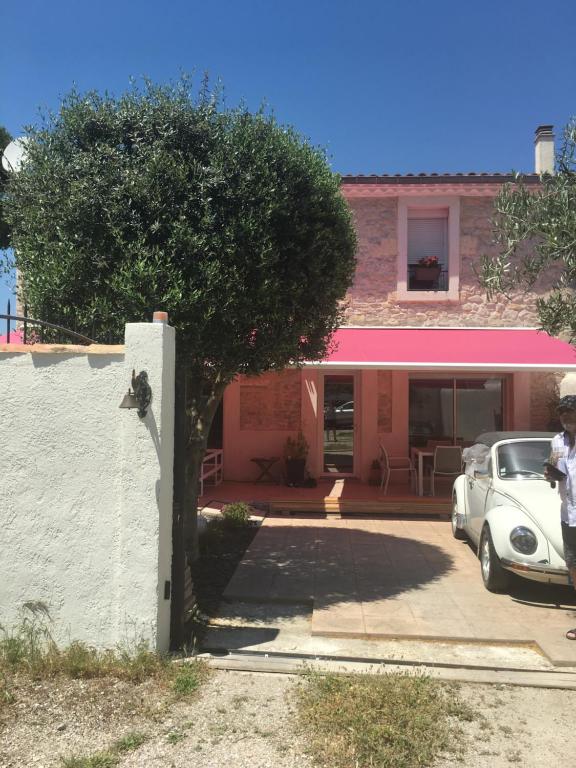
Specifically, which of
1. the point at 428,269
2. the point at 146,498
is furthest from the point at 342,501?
the point at 146,498

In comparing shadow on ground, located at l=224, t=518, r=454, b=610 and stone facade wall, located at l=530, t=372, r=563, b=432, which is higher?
stone facade wall, located at l=530, t=372, r=563, b=432

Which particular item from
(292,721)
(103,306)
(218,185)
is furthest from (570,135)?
(292,721)

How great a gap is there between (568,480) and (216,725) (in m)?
3.49

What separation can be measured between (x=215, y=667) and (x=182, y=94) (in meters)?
5.24

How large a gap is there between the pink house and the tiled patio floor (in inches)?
149

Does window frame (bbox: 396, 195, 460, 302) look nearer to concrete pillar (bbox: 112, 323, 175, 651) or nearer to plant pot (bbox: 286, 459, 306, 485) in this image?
plant pot (bbox: 286, 459, 306, 485)

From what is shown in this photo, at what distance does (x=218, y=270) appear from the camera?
203 inches

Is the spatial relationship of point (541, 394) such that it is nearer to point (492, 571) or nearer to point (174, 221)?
point (492, 571)

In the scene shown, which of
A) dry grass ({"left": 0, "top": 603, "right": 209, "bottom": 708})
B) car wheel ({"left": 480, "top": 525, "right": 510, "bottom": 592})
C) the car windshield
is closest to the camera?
dry grass ({"left": 0, "top": 603, "right": 209, "bottom": 708})

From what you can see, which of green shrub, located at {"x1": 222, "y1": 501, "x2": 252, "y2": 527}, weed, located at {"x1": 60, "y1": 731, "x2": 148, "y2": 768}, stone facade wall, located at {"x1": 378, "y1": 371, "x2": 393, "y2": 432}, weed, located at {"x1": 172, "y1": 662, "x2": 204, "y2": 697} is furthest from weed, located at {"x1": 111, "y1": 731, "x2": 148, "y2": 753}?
stone facade wall, located at {"x1": 378, "y1": 371, "x2": 393, "y2": 432}

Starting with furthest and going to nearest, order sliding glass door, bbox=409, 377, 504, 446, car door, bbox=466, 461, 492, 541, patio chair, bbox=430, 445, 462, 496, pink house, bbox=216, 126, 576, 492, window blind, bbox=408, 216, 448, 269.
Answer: sliding glass door, bbox=409, 377, 504, 446
window blind, bbox=408, 216, 448, 269
pink house, bbox=216, 126, 576, 492
patio chair, bbox=430, 445, 462, 496
car door, bbox=466, 461, 492, 541

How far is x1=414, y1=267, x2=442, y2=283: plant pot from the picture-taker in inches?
493

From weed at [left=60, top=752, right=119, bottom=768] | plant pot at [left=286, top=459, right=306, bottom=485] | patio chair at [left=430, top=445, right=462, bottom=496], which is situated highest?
patio chair at [left=430, top=445, right=462, bottom=496]

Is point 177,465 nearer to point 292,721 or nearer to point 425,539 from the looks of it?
point 292,721
